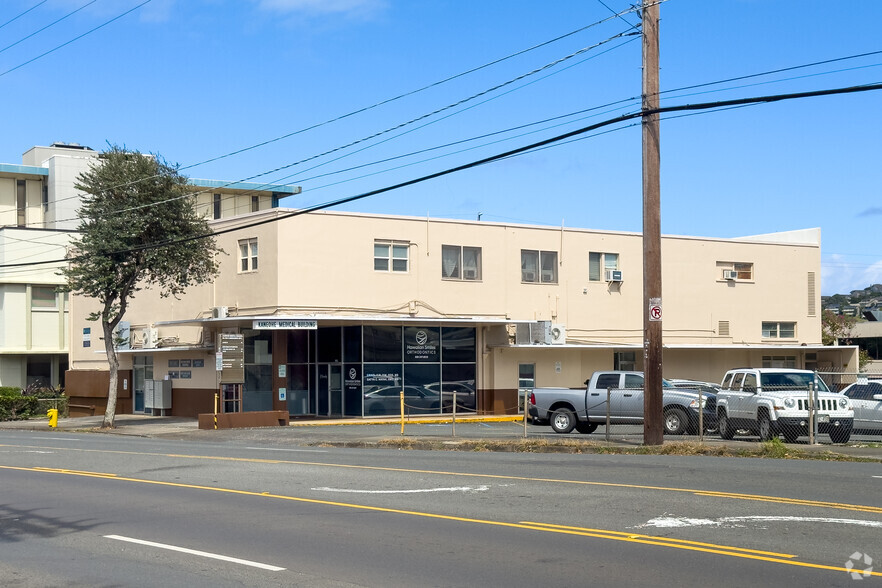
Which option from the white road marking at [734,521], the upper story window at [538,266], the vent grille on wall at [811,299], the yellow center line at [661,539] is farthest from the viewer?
the vent grille on wall at [811,299]

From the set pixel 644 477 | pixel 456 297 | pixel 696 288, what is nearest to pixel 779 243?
pixel 696 288

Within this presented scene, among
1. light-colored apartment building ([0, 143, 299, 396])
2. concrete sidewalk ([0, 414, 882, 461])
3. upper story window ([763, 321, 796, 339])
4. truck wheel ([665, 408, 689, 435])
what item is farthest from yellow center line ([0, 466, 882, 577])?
light-colored apartment building ([0, 143, 299, 396])

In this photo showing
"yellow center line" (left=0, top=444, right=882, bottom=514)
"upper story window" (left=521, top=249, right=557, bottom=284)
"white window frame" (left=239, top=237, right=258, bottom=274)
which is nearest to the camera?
"yellow center line" (left=0, top=444, right=882, bottom=514)

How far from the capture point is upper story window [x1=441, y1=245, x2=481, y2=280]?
39.3 meters

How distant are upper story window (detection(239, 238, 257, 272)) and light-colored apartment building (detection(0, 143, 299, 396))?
13472mm

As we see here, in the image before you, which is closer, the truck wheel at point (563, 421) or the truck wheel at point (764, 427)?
the truck wheel at point (764, 427)

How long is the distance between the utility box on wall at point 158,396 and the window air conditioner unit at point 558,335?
615 inches

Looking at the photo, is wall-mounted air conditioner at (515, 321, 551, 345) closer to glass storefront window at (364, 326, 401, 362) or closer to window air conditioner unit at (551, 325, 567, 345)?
window air conditioner unit at (551, 325, 567, 345)

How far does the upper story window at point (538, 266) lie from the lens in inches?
1617

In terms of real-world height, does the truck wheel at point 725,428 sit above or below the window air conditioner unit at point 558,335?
below

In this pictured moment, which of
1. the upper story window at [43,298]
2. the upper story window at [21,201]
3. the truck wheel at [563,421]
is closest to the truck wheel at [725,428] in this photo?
the truck wheel at [563,421]

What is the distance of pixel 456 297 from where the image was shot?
129 feet

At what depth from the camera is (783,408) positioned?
76.9ft

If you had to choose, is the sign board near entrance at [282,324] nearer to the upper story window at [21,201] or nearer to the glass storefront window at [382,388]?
the glass storefront window at [382,388]
